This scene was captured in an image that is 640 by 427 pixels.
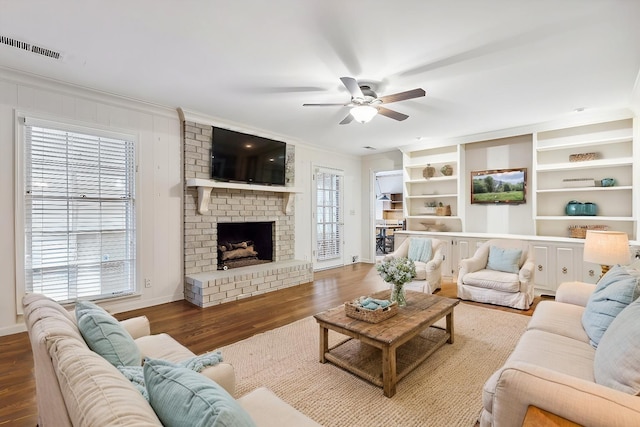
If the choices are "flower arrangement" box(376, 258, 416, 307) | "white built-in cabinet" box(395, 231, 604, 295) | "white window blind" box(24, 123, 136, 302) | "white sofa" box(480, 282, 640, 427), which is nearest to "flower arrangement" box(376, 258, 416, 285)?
"flower arrangement" box(376, 258, 416, 307)

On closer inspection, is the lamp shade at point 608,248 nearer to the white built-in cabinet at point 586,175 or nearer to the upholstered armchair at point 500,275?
the upholstered armchair at point 500,275

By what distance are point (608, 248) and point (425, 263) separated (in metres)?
2.18

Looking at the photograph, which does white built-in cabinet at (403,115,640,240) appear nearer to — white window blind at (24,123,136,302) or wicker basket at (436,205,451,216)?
wicker basket at (436,205,451,216)

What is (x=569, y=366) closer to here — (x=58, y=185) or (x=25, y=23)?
(x=25, y=23)

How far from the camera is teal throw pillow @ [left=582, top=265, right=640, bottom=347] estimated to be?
5.98 feet

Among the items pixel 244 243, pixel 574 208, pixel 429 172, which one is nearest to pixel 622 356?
pixel 574 208

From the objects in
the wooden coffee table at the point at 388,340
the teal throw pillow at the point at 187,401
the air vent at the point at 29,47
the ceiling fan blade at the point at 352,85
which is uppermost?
the air vent at the point at 29,47

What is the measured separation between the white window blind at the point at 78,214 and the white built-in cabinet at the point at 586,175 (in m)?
5.94

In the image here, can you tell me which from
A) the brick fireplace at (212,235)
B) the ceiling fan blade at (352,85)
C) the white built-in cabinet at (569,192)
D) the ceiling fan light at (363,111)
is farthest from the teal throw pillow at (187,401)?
the white built-in cabinet at (569,192)

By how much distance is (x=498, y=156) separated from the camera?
5.45m

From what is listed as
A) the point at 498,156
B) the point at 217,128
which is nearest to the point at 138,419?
the point at 217,128

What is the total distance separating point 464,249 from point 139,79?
5208 mm

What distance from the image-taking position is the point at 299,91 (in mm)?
3496

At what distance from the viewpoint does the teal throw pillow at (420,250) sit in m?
4.79
